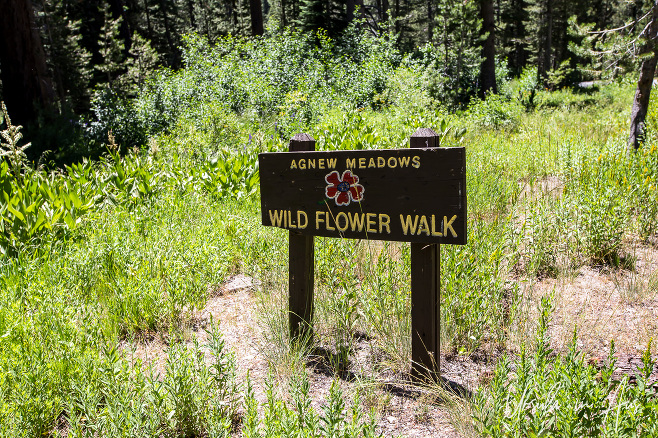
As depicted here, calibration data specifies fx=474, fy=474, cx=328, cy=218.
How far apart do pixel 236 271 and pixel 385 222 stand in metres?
2.21

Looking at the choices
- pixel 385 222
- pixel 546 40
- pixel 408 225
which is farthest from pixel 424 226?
pixel 546 40

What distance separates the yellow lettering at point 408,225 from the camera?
2428mm

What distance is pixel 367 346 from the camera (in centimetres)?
300

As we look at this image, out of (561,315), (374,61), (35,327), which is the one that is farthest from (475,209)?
(374,61)

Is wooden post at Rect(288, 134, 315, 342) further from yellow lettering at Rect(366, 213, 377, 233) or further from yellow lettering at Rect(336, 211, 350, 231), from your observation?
A: yellow lettering at Rect(366, 213, 377, 233)

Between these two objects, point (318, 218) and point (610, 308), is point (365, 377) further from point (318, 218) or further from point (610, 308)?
point (610, 308)

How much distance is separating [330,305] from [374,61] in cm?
1196

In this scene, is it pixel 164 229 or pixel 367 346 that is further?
pixel 164 229

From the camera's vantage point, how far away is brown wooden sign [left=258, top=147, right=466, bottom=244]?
2.31 metres

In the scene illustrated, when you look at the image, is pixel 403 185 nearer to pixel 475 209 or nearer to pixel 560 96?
pixel 475 209

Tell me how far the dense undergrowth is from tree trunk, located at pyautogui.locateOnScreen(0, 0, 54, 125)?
510cm

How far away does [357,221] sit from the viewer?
8.59 feet

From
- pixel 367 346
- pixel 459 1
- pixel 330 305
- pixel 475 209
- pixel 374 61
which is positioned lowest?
pixel 367 346

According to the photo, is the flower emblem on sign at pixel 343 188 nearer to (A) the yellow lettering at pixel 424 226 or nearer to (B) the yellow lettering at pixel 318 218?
(B) the yellow lettering at pixel 318 218
